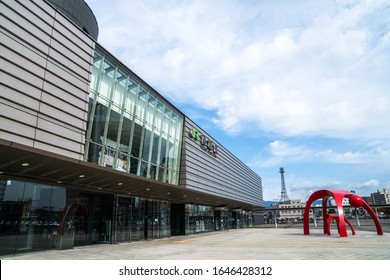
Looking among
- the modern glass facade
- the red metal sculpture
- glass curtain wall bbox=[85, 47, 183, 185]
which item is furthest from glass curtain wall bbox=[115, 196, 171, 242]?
the red metal sculpture

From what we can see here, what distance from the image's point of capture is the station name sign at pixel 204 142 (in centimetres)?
3066

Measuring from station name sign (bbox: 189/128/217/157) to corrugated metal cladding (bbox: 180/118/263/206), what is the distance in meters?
0.12

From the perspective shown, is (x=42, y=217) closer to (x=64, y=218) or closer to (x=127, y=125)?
(x=64, y=218)

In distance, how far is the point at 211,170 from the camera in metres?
35.3

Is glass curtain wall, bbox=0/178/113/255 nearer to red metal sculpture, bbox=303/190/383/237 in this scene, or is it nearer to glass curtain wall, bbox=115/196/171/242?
glass curtain wall, bbox=115/196/171/242

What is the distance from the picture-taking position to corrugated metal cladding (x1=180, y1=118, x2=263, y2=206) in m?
28.4

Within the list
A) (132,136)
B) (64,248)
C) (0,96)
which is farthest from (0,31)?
(64,248)

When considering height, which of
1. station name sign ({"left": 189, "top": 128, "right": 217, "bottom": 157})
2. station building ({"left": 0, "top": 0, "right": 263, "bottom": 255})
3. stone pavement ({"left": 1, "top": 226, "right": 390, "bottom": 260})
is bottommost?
stone pavement ({"left": 1, "top": 226, "right": 390, "bottom": 260})

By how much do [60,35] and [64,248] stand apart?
12228mm

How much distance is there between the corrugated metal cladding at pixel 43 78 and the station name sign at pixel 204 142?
15.9 m

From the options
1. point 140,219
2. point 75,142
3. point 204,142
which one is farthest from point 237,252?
point 204,142

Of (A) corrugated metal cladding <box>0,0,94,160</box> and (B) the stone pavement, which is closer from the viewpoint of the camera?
(A) corrugated metal cladding <box>0,0,94,160</box>

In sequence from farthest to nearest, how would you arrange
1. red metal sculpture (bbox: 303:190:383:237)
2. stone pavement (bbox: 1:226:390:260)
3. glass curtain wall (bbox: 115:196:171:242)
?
red metal sculpture (bbox: 303:190:383:237), glass curtain wall (bbox: 115:196:171:242), stone pavement (bbox: 1:226:390:260)

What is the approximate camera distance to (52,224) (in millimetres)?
16797
